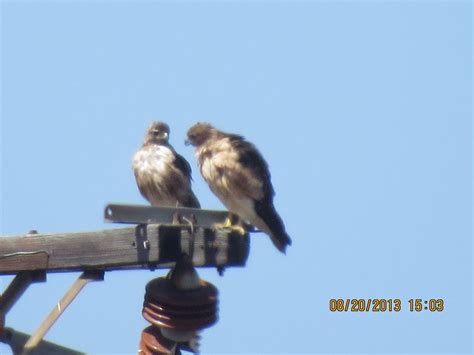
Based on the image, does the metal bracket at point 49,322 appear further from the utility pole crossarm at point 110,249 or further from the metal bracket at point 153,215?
the metal bracket at point 153,215

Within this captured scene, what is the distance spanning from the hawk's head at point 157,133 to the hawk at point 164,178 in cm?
27

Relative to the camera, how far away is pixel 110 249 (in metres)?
5.48

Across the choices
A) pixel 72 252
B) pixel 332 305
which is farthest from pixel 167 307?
pixel 332 305

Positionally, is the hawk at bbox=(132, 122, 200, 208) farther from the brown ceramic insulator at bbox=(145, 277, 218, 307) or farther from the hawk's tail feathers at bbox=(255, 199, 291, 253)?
the brown ceramic insulator at bbox=(145, 277, 218, 307)

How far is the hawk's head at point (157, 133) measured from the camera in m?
9.94

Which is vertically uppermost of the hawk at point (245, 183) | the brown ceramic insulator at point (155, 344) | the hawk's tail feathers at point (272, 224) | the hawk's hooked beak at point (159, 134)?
the hawk's hooked beak at point (159, 134)

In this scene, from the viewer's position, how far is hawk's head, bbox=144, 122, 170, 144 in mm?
9938

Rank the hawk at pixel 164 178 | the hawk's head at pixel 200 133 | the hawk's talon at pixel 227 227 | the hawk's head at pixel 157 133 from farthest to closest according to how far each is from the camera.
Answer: the hawk's head at pixel 157 133
the hawk at pixel 164 178
the hawk's head at pixel 200 133
the hawk's talon at pixel 227 227

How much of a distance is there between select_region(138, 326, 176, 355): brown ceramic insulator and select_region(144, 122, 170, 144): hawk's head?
14.9 feet

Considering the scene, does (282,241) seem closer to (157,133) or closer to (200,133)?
(200,133)

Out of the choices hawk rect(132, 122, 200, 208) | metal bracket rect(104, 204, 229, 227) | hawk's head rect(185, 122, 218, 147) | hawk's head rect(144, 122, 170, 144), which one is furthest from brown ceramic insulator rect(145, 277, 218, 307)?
hawk's head rect(144, 122, 170, 144)

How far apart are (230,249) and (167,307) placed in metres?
0.47

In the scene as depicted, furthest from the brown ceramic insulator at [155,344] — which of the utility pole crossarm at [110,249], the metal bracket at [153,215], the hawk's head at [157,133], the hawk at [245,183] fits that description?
the hawk's head at [157,133]

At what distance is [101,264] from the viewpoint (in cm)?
548
